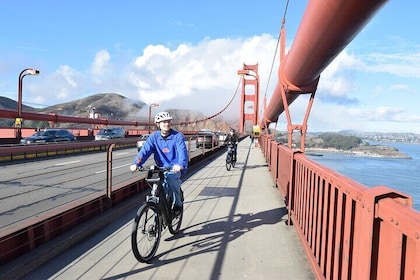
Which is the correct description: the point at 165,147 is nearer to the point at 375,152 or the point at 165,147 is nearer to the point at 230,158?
the point at 230,158

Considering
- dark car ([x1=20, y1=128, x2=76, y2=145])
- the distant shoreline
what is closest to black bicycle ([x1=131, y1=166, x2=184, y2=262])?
the distant shoreline

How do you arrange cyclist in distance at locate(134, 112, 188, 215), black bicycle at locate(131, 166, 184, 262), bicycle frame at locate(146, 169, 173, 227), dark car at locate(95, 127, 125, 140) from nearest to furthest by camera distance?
black bicycle at locate(131, 166, 184, 262) < bicycle frame at locate(146, 169, 173, 227) < cyclist in distance at locate(134, 112, 188, 215) < dark car at locate(95, 127, 125, 140)

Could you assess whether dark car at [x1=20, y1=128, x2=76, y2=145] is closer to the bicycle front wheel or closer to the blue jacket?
the blue jacket

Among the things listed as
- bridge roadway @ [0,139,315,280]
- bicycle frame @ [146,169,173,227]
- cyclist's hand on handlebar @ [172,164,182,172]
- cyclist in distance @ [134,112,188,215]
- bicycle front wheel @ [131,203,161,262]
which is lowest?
bridge roadway @ [0,139,315,280]

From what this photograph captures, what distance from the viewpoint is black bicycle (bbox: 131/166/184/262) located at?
4090 mm

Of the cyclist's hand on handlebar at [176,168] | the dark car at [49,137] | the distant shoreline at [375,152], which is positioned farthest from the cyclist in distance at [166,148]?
the dark car at [49,137]

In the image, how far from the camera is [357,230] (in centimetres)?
242

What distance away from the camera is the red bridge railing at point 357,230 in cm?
174

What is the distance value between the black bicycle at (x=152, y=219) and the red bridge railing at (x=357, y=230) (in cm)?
168

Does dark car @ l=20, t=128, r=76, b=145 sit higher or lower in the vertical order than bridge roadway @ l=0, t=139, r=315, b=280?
higher

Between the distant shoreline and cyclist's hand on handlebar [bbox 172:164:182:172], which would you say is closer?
cyclist's hand on handlebar [bbox 172:164:182:172]

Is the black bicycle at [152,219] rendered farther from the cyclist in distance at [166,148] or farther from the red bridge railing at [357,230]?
the red bridge railing at [357,230]

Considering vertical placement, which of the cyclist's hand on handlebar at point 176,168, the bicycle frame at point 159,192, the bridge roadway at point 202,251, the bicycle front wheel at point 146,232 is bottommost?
the bridge roadway at point 202,251

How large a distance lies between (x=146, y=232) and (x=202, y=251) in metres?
0.77
